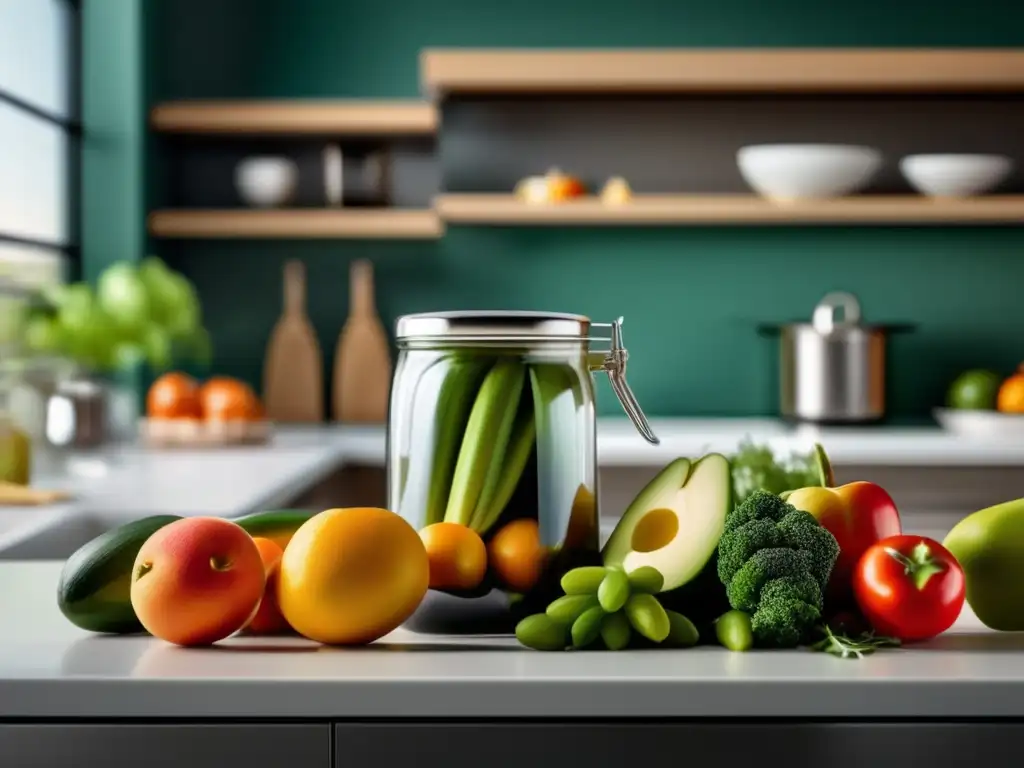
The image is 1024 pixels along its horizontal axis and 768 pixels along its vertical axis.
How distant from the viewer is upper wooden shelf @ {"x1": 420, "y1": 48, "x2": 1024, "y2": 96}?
3.38 metres

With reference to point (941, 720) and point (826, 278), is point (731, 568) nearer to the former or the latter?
point (941, 720)

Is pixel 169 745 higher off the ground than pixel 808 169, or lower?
lower

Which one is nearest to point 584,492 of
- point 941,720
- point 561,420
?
point 561,420

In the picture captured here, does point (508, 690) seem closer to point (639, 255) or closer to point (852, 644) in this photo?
point (852, 644)

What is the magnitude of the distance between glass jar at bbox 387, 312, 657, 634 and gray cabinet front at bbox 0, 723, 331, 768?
0.52ft

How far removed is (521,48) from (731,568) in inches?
123

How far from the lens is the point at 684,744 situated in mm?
747

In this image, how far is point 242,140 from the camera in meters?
3.79

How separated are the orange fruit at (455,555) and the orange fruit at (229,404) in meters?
2.23

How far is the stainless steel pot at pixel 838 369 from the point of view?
3332 millimetres

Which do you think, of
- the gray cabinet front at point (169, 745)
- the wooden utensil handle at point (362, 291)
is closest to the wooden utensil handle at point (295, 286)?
the wooden utensil handle at point (362, 291)

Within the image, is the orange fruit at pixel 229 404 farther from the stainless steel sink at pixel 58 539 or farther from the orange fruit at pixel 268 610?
the orange fruit at pixel 268 610

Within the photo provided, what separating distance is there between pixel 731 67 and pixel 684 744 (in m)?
2.87

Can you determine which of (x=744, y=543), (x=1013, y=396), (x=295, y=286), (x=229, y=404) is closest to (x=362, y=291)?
(x=295, y=286)
